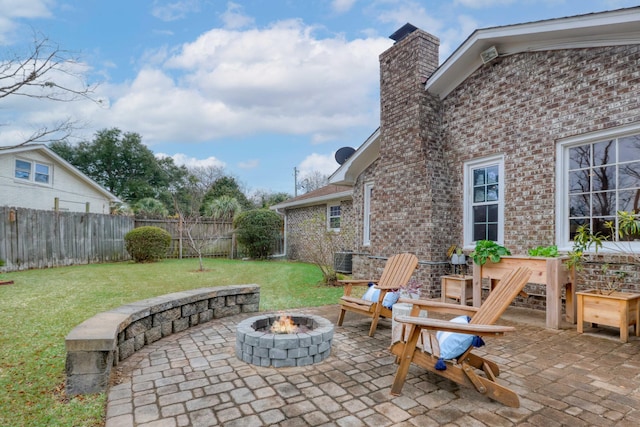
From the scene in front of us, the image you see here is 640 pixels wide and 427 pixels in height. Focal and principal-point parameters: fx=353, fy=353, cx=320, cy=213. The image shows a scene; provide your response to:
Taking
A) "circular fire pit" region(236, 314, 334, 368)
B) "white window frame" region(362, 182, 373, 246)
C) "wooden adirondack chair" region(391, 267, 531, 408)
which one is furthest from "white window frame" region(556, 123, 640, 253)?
"white window frame" region(362, 182, 373, 246)

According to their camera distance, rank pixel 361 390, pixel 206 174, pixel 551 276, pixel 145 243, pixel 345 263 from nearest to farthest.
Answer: pixel 361 390
pixel 551 276
pixel 345 263
pixel 145 243
pixel 206 174

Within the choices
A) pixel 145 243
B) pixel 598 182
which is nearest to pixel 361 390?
pixel 598 182

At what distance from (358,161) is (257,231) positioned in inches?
270

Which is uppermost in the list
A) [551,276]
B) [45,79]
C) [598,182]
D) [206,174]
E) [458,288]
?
[206,174]

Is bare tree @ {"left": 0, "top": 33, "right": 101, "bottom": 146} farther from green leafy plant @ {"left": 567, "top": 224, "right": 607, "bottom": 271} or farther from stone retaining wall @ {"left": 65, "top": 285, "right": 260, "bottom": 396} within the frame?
green leafy plant @ {"left": 567, "top": 224, "right": 607, "bottom": 271}

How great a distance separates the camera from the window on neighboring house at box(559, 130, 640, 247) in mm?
4750

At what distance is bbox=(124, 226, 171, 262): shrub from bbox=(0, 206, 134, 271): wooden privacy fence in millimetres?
913

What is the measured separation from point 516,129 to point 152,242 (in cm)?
1165

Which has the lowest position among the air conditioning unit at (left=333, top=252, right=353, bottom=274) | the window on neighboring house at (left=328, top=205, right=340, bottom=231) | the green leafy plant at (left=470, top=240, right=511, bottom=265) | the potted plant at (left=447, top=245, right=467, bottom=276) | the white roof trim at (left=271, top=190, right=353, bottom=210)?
the air conditioning unit at (left=333, top=252, right=353, bottom=274)

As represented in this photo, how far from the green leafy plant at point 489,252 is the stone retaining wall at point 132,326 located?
3.41 meters

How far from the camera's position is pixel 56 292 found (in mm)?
6676

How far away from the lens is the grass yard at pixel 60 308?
2.46 m

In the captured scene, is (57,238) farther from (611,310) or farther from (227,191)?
(227,191)

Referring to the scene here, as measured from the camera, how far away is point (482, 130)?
6348 millimetres
